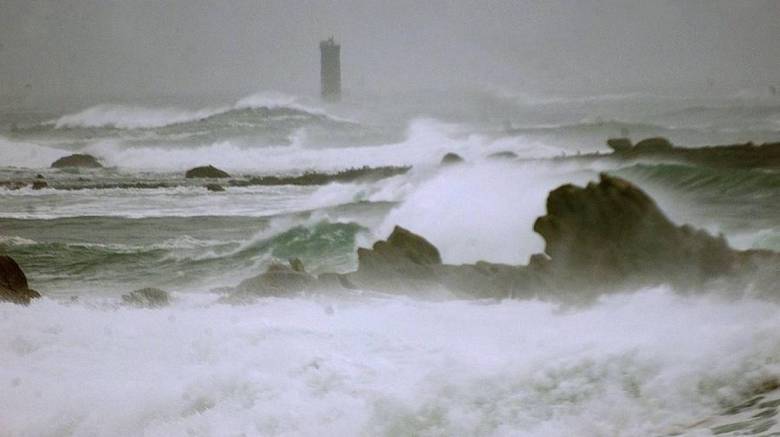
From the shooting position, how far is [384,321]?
11.2ft

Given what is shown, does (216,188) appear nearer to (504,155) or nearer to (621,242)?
(504,155)

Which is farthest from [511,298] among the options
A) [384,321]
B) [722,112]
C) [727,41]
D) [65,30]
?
[65,30]

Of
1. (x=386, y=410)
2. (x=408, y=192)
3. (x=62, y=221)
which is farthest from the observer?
(x=62, y=221)

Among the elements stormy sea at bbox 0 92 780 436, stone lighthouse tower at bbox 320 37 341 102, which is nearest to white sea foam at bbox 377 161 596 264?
stormy sea at bbox 0 92 780 436

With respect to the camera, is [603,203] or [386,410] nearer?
[386,410]

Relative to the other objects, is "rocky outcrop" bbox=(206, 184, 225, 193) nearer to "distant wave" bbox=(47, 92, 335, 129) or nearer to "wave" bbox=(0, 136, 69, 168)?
"distant wave" bbox=(47, 92, 335, 129)

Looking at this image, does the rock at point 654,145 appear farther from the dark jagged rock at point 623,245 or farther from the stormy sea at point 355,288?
the dark jagged rock at point 623,245

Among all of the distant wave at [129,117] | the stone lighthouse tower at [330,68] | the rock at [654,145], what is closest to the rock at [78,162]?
the distant wave at [129,117]

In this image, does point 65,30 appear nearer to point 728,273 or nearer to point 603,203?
point 603,203

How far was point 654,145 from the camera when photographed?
3432 mm

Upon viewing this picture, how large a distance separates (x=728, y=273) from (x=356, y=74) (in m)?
1.70

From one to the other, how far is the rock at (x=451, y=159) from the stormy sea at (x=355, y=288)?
0.04 ft

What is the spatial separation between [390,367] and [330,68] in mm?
1361

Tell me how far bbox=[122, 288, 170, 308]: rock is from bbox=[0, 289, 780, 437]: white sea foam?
0.04 meters
